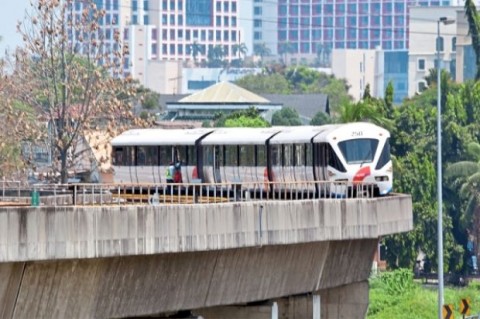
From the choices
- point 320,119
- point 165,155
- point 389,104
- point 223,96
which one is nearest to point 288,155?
point 165,155

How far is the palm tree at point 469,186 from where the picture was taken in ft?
308

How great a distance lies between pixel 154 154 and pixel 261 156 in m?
5.01

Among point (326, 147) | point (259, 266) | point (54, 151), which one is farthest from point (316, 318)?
point (54, 151)

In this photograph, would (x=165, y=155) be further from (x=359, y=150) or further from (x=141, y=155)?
(x=359, y=150)

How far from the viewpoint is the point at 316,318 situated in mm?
41094

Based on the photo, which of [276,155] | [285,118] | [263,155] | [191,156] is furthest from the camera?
[285,118]

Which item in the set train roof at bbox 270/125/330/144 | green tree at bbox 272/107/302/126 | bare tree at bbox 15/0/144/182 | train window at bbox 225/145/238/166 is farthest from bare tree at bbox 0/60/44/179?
green tree at bbox 272/107/302/126

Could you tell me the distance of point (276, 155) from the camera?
169ft

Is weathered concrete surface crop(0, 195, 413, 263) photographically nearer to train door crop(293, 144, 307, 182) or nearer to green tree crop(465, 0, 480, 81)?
train door crop(293, 144, 307, 182)

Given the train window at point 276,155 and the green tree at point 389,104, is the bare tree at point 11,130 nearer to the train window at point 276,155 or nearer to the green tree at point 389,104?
the train window at point 276,155

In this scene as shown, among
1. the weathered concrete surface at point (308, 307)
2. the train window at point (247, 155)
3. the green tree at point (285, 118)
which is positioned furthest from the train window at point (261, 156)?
the green tree at point (285, 118)

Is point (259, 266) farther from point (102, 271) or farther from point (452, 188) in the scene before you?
point (452, 188)

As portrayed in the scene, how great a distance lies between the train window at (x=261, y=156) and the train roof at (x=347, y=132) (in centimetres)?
285

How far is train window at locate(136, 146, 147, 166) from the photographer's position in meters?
56.6
